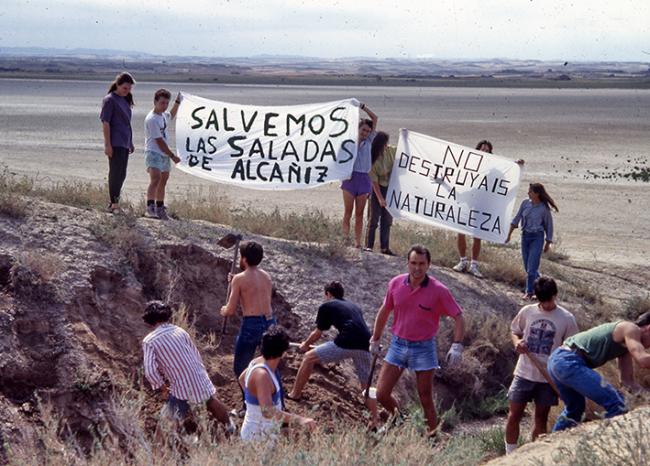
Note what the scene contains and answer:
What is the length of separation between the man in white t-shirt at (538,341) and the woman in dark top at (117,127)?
5.36 metres

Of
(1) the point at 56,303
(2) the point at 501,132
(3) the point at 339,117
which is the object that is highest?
(3) the point at 339,117

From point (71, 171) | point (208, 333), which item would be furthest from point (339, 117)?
point (71, 171)

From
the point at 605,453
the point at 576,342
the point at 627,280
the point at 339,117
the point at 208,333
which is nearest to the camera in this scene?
the point at 605,453

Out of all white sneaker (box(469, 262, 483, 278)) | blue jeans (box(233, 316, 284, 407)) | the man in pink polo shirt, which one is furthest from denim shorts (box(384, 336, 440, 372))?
white sneaker (box(469, 262, 483, 278))

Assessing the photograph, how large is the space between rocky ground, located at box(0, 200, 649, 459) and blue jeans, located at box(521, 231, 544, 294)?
471mm

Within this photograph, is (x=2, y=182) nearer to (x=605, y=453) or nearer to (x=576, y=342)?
(x=576, y=342)

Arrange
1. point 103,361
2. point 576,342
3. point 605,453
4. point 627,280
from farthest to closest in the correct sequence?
point 627,280, point 103,361, point 576,342, point 605,453

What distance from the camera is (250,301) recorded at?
8906 mm

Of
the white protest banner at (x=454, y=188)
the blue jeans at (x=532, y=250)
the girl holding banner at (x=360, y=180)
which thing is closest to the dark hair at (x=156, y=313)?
the girl holding banner at (x=360, y=180)

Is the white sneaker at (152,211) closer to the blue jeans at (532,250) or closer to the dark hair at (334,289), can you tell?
the dark hair at (334,289)

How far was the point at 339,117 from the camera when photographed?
13.4 m

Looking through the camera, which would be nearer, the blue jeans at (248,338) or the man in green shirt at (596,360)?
the man in green shirt at (596,360)

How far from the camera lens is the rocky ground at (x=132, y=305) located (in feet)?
30.7

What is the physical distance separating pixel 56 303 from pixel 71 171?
53.2 feet
